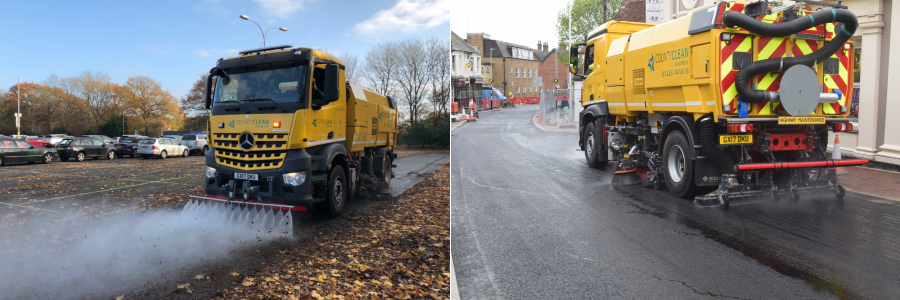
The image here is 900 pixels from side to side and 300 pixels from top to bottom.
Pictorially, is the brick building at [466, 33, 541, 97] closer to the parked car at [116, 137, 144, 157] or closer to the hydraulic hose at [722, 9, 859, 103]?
the parked car at [116, 137, 144, 157]

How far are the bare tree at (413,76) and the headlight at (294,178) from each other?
4318 millimetres

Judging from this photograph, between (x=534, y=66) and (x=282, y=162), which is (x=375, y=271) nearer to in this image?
(x=282, y=162)

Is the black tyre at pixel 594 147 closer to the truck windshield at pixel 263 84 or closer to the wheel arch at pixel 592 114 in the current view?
the wheel arch at pixel 592 114

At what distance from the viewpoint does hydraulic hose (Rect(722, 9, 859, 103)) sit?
661 cm

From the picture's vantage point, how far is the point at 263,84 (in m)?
7.25

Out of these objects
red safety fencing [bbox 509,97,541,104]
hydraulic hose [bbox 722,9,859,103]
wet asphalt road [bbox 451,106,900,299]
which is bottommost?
wet asphalt road [bbox 451,106,900,299]

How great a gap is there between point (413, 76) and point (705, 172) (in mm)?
7260

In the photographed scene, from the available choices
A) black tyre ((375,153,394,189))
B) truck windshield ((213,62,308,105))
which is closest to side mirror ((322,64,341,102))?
truck windshield ((213,62,308,105))

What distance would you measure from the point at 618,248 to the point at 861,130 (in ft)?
32.7

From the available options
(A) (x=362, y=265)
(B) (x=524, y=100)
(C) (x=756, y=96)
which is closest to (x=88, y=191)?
(A) (x=362, y=265)

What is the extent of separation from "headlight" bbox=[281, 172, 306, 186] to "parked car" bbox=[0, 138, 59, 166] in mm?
18209

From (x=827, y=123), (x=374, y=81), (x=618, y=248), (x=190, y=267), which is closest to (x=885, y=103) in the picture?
(x=827, y=123)

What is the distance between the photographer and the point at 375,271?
198 inches

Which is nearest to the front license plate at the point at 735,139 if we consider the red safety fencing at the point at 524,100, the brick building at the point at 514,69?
the brick building at the point at 514,69
